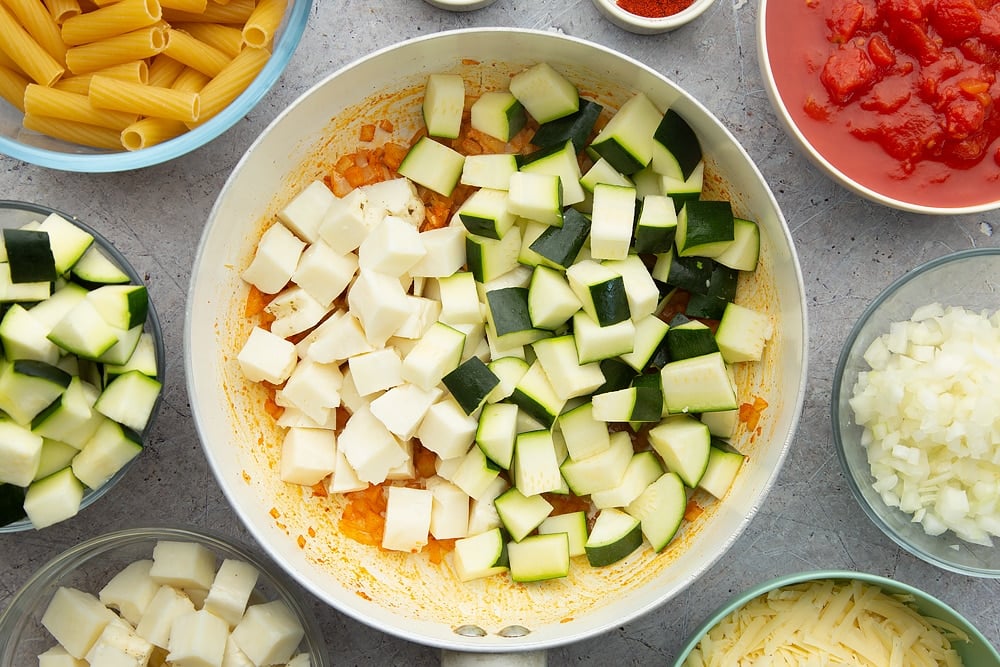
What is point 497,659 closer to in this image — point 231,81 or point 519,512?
point 519,512

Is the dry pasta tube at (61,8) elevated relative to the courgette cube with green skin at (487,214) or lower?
elevated

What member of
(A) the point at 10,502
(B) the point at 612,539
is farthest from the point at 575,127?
(A) the point at 10,502

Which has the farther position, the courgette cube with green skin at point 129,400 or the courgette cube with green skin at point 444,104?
the courgette cube with green skin at point 444,104

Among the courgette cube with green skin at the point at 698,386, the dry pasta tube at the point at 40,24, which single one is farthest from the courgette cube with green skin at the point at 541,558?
the dry pasta tube at the point at 40,24

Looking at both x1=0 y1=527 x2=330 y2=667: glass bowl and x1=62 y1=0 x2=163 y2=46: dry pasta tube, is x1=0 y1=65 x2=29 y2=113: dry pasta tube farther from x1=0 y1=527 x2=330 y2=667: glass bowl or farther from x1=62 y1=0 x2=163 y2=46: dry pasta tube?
x1=0 y1=527 x2=330 y2=667: glass bowl

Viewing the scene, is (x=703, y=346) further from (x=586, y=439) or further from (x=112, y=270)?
(x=112, y=270)

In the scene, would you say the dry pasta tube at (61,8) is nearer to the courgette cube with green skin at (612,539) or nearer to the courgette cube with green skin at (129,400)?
the courgette cube with green skin at (129,400)
